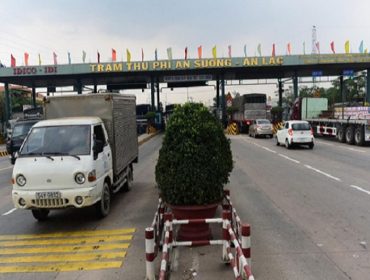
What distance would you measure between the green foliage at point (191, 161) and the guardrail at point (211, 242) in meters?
0.38

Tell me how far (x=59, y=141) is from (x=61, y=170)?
973 millimetres

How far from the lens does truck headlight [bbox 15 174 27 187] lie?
297 inches

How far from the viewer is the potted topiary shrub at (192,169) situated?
639cm

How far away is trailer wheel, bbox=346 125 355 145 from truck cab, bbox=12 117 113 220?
20.9 metres

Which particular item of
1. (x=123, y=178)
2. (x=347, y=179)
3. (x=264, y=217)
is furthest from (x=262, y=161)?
(x=264, y=217)

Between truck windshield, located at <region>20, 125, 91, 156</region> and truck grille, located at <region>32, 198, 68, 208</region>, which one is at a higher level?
truck windshield, located at <region>20, 125, 91, 156</region>

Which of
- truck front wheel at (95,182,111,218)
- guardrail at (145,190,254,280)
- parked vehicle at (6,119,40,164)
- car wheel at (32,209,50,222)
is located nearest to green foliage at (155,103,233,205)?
guardrail at (145,190,254,280)

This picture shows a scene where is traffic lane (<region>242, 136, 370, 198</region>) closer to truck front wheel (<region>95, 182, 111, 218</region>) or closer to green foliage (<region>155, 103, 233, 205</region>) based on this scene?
green foliage (<region>155, 103, 233, 205</region>)

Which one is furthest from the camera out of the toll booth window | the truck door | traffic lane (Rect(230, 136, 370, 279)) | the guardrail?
the toll booth window

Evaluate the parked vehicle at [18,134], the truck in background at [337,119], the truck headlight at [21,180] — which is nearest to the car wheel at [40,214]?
the truck headlight at [21,180]

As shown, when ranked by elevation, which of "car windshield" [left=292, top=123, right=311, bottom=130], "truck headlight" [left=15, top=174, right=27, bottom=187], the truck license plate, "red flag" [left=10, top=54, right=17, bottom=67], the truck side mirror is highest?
"red flag" [left=10, top=54, right=17, bottom=67]

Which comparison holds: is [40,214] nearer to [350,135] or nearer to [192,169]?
[192,169]

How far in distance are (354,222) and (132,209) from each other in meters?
4.69

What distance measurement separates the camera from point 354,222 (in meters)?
7.66
